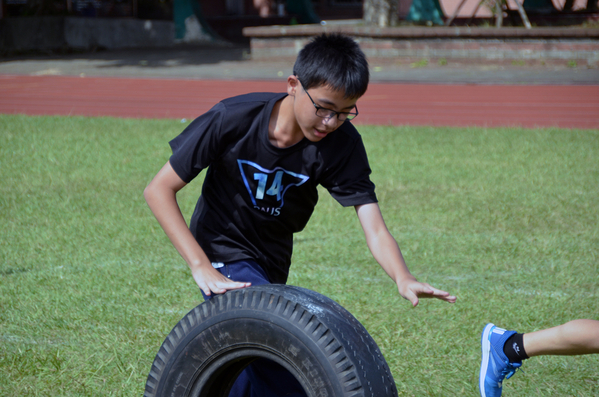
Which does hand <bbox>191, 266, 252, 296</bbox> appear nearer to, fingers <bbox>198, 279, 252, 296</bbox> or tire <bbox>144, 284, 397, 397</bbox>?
fingers <bbox>198, 279, 252, 296</bbox>

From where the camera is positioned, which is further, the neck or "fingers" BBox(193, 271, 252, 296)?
the neck

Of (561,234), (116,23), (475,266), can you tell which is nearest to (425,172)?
(561,234)

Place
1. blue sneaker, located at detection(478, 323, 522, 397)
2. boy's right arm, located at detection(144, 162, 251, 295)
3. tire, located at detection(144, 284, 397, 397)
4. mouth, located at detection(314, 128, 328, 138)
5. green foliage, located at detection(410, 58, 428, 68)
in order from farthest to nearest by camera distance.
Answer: green foliage, located at detection(410, 58, 428, 68), blue sneaker, located at detection(478, 323, 522, 397), mouth, located at detection(314, 128, 328, 138), boy's right arm, located at detection(144, 162, 251, 295), tire, located at detection(144, 284, 397, 397)

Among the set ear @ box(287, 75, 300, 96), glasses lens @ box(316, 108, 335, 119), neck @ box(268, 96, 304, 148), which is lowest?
neck @ box(268, 96, 304, 148)

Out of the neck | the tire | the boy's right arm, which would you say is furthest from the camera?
the neck

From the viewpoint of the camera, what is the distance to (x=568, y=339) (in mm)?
2377

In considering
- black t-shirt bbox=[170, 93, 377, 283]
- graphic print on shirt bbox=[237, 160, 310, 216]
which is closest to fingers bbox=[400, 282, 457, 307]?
black t-shirt bbox=[170, 93, 377, 283]

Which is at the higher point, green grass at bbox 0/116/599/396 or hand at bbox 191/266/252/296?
hand at bbox 191/266/252/296

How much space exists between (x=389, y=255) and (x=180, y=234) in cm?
77

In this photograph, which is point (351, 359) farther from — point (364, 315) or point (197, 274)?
point (364, 315)

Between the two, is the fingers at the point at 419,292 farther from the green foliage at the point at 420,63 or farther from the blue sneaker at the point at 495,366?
the green foliage at the point at 420,63

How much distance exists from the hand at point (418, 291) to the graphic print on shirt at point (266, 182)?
0.59 meters

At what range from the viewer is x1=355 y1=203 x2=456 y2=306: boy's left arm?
215 cm

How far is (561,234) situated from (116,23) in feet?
80.5
